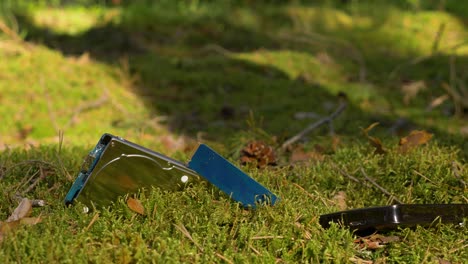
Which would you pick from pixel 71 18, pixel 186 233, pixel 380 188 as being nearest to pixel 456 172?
pixel 380 188

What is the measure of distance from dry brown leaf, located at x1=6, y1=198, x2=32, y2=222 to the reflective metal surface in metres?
0.13

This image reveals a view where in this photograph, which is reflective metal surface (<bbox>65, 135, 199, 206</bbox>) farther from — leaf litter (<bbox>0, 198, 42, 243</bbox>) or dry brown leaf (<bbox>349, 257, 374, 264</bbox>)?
dry brown leaf (<bbox>349, 257, 374, 264</bbox>)

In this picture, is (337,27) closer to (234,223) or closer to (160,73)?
(160,73)

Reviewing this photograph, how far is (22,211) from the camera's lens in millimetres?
2258

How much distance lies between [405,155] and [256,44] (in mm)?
5171

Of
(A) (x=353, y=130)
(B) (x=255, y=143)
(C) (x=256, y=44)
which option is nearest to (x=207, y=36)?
(C) (x=256, y=44)

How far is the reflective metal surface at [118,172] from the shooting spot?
2.24 m

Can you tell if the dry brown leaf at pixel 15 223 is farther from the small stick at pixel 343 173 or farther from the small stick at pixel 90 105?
the small stick at pixel 90 105

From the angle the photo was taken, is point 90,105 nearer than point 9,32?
Yes

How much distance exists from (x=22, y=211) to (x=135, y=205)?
402 millimetres

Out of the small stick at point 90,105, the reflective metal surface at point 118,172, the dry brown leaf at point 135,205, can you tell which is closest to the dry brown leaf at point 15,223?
the reflective metal surface at point 118,172

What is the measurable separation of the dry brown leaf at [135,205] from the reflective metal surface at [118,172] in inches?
2.8

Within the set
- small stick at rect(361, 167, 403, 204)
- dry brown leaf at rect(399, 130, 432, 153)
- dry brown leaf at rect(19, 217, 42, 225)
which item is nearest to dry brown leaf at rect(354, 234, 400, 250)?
small stick at rect(361, 167, 403, 204)

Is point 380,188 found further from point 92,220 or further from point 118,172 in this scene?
point 92,220
